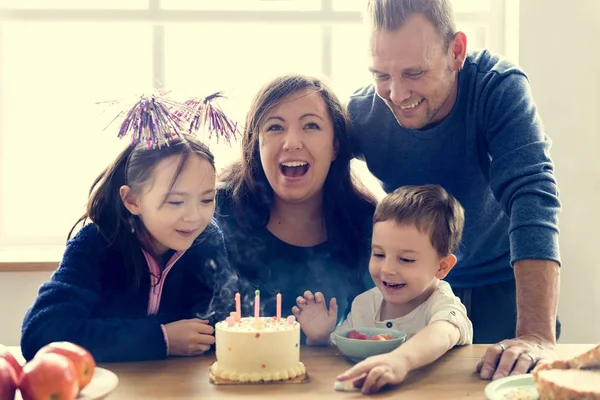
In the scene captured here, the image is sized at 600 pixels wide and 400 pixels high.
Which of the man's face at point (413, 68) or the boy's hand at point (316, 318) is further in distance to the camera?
the man's face at point (413, 68)

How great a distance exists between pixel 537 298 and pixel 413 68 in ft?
2.07

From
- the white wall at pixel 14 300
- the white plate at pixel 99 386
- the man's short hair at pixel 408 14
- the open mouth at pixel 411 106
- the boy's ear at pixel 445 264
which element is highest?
the man's short hair at pixel 408 14

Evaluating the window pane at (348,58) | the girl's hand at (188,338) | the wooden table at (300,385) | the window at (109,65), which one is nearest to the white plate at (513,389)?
A: the wooden table at (300,385)

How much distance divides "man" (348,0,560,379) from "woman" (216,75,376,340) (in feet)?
0.50

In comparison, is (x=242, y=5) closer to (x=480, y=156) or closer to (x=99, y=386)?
(x=480, y=156)

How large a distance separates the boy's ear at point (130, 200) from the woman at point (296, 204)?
0.39m

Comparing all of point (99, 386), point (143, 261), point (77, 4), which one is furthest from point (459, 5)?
point (99, 386)

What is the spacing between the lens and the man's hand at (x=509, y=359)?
138 cm

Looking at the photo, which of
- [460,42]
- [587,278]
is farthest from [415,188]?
[587,278]

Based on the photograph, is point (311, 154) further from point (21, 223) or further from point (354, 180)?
point (21, 223)

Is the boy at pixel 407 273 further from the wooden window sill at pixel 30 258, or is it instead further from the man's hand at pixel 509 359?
the wooden window sill at pixel 30 258

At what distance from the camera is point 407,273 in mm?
1697

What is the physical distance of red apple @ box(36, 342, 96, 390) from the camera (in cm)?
121

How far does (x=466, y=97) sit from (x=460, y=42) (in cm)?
A: 15
